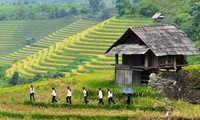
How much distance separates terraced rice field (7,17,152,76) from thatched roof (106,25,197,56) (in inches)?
1250

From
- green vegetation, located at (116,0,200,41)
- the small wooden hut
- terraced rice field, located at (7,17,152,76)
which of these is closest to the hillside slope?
terraced rice field, located at (7,17,152,76)

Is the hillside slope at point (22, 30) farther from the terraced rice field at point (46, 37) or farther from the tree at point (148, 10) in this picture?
the tree at point (148, 10)

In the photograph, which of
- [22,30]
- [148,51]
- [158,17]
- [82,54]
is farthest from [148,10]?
[148,51]

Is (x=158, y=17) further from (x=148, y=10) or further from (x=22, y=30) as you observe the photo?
(x=22, y=30)

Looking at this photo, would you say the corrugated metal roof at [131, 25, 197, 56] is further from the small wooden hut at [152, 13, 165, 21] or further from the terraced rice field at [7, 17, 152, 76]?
the small wooden hut at [152, 13, 165, 21]

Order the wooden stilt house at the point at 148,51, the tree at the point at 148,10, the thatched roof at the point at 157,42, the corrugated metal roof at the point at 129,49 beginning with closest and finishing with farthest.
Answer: the corrugated metal roof at the point at 129,49, the thatched roof at the point at 157,42, the wooden stilt house at the point at 148,51, the tree at the point at 148,10

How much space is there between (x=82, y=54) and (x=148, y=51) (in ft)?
140

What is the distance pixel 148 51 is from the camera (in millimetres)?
27656

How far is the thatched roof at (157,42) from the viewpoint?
27.0 m

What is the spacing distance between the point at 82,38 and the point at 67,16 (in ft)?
151

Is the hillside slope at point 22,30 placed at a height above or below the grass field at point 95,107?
above

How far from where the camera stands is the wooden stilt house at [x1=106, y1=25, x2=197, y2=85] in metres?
27.2

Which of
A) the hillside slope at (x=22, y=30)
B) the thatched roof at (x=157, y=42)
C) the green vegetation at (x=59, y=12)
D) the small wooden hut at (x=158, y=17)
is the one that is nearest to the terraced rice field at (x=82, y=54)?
the small wooden hut at (x=158, y=17)

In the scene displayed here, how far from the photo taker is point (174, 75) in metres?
27.7
